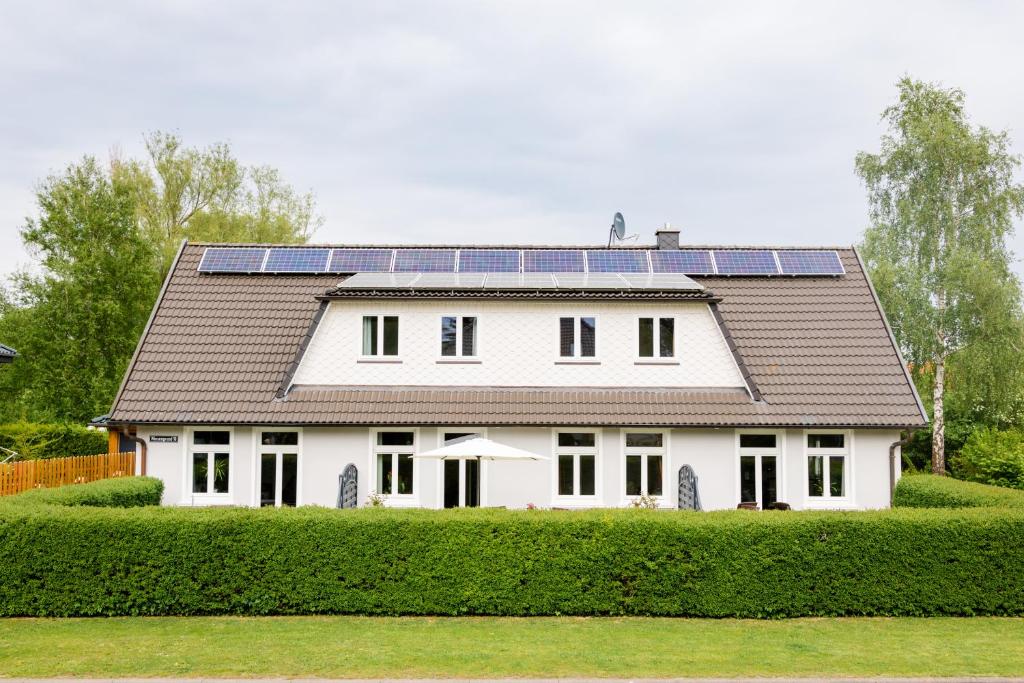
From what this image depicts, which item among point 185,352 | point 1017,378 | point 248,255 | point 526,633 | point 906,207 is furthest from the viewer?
point 906,207

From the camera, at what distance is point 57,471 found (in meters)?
21.9

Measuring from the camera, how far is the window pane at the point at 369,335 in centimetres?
2156

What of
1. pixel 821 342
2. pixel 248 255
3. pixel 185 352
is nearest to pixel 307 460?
pixel 185 352

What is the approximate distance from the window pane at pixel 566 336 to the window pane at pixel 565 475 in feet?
8.90

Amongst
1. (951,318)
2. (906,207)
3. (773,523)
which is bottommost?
(773,523)

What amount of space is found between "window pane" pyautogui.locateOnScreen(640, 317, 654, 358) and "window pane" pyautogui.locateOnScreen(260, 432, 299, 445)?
893 centimetres

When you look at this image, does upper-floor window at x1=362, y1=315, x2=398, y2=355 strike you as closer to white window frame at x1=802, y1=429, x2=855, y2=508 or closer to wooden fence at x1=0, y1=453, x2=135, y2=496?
wooden fence at x1=0, y1=453, x2=135, y2=496

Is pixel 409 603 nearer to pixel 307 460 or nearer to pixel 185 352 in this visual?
pixel 307 460

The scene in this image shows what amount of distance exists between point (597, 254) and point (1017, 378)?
1988cm

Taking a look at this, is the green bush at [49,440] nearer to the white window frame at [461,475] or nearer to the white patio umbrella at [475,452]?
the white window frame at [461,475]

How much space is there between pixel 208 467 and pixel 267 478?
148 cm

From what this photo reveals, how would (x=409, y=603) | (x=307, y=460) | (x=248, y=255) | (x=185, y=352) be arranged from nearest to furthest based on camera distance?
(x=409, y=603) → (x=307, y=460) → (x=185, y=352) → (x=248, y=255)

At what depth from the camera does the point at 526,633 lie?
440 inches

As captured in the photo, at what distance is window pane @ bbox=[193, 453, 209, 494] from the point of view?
68.2ft
